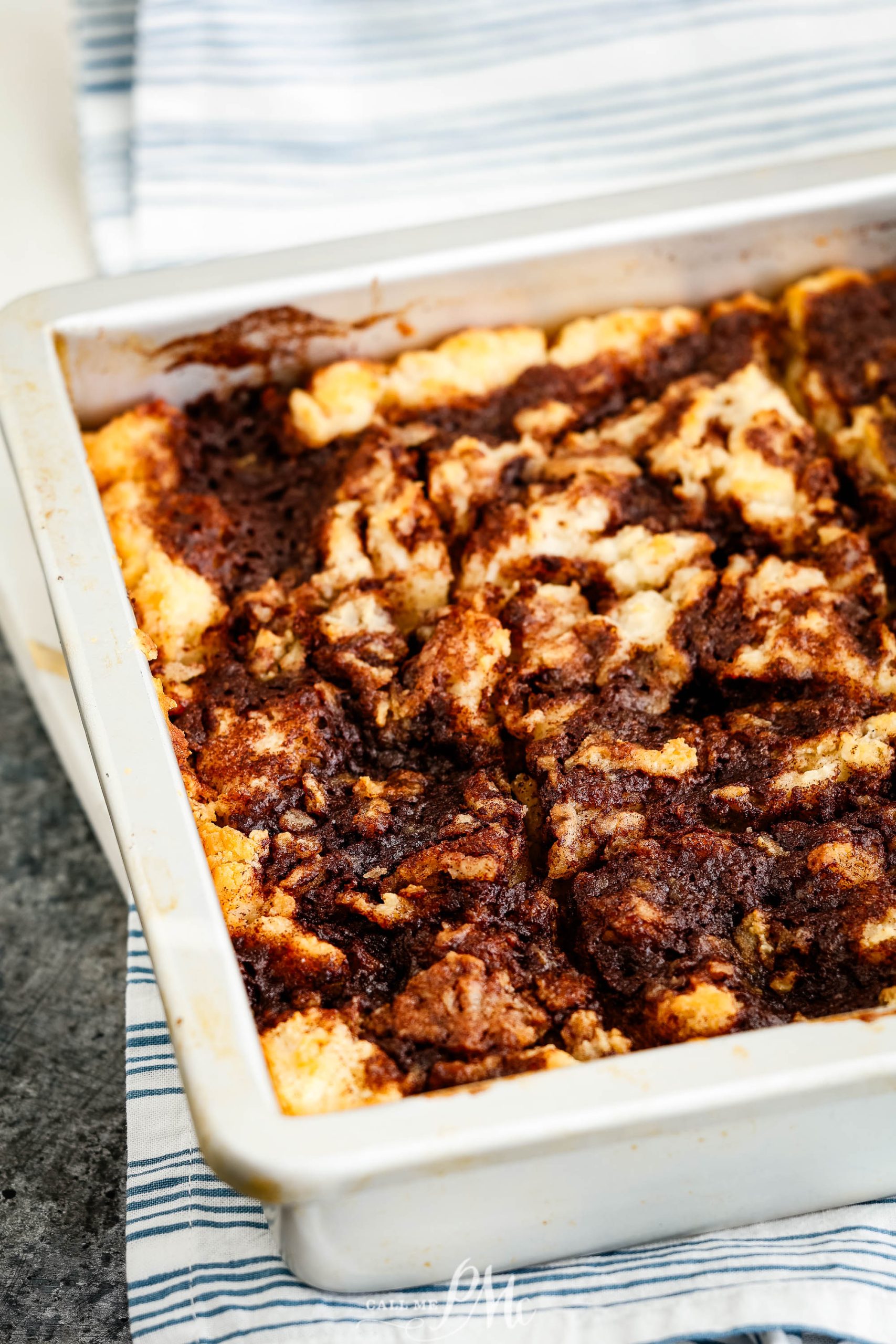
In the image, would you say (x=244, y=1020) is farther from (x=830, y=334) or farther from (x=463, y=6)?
(x=463, y=6)

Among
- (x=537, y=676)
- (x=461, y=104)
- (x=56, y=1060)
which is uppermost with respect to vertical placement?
(x=461, y=104)

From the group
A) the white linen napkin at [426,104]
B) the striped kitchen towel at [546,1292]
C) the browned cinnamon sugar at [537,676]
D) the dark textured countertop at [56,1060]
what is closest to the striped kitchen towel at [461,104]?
the white linen napkin at [426,104]

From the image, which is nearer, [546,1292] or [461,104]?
[546,1292]

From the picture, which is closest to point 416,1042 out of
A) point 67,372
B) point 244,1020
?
point 244,1020

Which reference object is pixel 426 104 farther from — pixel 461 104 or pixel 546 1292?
pixel 546 1292

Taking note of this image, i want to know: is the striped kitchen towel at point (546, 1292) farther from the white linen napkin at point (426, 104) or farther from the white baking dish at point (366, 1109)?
the white linen napkin at point (426, 104)

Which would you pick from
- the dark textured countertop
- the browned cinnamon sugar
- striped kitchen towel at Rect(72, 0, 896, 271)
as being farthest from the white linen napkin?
the dark textured countertop

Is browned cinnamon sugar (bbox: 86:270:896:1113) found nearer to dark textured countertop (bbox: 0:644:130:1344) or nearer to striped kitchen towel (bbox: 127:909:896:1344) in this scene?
striped kitchen towel (bbox: 127:909:896:1344)

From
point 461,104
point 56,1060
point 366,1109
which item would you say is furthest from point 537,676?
point 461,104
